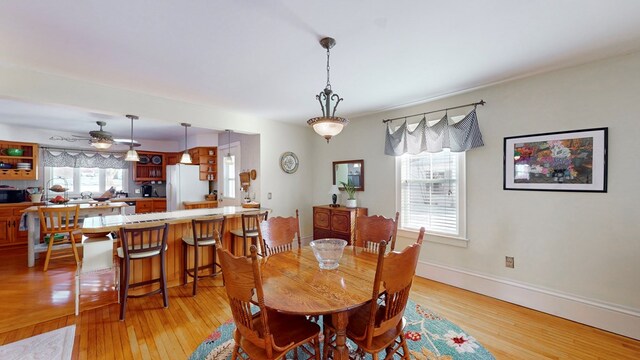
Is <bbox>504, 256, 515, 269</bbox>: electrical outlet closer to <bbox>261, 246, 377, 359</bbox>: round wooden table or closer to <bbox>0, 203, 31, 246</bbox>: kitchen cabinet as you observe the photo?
<bbox>261, 246, 377, 359</bbox>: round wooden table

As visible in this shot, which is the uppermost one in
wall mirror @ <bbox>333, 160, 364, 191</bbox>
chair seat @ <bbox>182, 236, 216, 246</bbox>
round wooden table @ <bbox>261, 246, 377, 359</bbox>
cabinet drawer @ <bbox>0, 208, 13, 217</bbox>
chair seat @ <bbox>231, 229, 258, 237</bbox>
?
wall mirror @ <bbox>333, 160, 364, 191</bbox>

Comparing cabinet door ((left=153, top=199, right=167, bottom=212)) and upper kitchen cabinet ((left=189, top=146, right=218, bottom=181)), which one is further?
cabinet door ((left=153, top=199, right=167, bottom=212))

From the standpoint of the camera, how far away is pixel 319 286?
1.65 meters

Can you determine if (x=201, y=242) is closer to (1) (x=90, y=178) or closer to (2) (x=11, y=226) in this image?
(2) (x=11, y=226)

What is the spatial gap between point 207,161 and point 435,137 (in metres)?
5.14

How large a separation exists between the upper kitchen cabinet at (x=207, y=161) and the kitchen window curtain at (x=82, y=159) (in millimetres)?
2087

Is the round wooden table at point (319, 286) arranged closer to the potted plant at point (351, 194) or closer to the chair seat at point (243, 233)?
the chair seat at point (243, 233)

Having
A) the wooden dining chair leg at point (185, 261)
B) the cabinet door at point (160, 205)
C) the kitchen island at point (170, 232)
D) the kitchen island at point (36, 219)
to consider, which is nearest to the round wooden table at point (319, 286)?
the kitchen island at point (170, 232)

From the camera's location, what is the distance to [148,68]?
257cm

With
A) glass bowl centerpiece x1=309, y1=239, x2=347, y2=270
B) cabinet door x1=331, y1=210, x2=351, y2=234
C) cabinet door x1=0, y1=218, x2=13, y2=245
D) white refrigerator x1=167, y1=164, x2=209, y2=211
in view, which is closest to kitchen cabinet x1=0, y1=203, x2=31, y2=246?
cabinet door x1=0, y1=218, x2=13, y2=245

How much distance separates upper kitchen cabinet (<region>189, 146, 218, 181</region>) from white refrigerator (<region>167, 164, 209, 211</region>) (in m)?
0.13

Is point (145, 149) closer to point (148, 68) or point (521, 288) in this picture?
point (148, 68)

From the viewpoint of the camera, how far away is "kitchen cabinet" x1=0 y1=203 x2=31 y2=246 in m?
4.92

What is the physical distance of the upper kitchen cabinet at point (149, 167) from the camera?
7.00m
